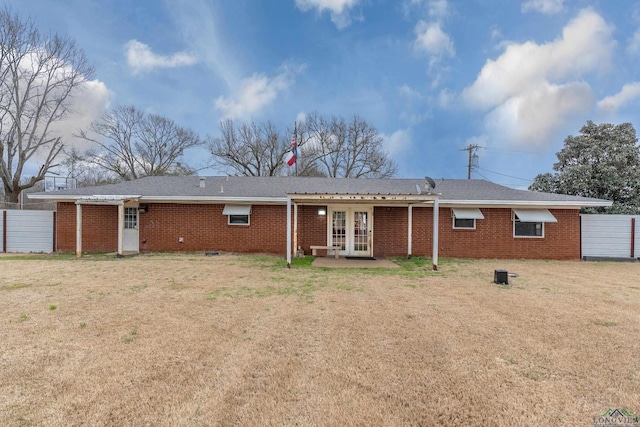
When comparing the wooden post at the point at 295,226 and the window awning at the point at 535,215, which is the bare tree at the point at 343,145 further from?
the window awning at the point at 535,215

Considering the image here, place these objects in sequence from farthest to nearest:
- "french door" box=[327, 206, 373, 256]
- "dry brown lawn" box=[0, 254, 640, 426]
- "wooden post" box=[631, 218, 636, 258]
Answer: "french door" box=[327, 206, 373, 256]
"wooden post" box=[631, 218, 636, 258]
"dry brown lawn" box=[0, 254, 640, 426]

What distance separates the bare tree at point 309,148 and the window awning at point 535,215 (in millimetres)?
17423

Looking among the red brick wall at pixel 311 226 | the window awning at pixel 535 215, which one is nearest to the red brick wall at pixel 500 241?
the window awning at pixel 535 215

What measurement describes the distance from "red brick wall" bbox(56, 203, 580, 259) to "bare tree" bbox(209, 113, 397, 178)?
15789 millimetres

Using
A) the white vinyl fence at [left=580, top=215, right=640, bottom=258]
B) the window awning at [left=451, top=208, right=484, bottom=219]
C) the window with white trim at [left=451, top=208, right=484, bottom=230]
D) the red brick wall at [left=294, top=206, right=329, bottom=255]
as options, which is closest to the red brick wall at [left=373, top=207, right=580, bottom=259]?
the window with white trim at [left=451, top=208, right=484, bottom=230]

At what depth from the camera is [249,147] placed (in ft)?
91.6

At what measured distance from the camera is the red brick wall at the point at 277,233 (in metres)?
12.3

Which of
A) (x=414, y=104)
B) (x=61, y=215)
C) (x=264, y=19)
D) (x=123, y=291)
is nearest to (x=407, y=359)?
(x=123, y=291)

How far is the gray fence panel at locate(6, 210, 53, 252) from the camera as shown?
12594 millimetres

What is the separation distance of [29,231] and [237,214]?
893cm

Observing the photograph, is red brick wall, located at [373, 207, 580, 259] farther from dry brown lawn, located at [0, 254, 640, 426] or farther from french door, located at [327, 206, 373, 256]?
dry brown lawn, located at [0, 254, 640, 426]

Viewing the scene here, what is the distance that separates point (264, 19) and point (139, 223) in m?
10.9

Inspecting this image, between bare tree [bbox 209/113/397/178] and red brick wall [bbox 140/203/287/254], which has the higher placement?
bare tree [bbox 209/113/397/178]

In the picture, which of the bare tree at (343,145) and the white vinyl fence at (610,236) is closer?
the white vinyl fence at (610,236)
